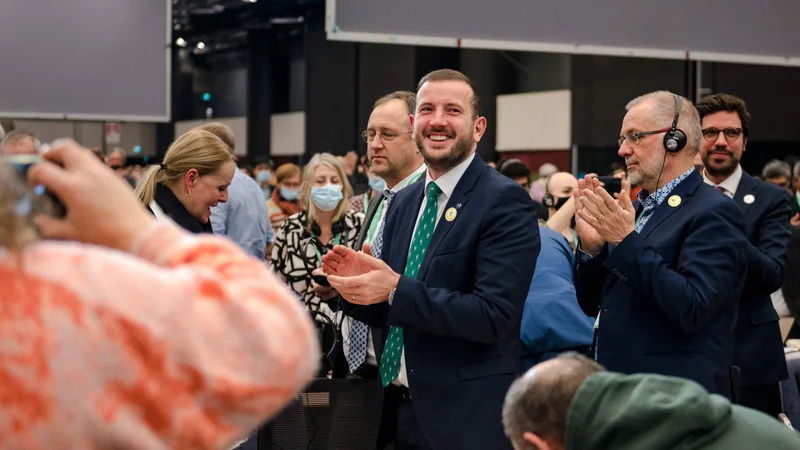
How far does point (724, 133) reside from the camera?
3.97 m

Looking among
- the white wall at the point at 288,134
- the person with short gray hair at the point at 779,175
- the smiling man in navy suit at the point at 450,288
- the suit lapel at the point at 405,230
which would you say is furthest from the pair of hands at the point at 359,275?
the white wall at the point at 288,134

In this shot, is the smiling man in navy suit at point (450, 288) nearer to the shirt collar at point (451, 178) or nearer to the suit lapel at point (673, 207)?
the shirt collar at point (451, 178)

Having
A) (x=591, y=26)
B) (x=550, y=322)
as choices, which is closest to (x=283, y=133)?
(x=591, y=26)

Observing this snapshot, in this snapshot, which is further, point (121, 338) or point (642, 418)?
point (642, 418)

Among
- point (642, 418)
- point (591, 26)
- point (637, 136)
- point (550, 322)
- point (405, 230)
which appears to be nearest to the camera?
point (642, 418)

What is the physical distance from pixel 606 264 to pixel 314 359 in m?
1.82

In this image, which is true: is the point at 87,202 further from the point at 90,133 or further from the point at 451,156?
A: the point at 90,133

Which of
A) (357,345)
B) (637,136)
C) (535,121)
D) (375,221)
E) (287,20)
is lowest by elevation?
(357,345)

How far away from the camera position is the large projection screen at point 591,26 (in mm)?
5117

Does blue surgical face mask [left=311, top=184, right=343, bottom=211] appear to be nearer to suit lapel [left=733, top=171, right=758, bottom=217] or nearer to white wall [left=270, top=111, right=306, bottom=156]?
suit lapel [left=733, top=171, right=758, bottom=217]

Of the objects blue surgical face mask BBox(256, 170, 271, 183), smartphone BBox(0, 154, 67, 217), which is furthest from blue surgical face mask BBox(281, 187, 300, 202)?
smartphone BBox(0, 154, 67, 217)

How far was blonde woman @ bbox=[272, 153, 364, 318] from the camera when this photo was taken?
4.93 meters

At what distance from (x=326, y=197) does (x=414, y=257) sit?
93.3 inches

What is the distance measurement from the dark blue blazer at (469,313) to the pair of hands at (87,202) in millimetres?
1457
